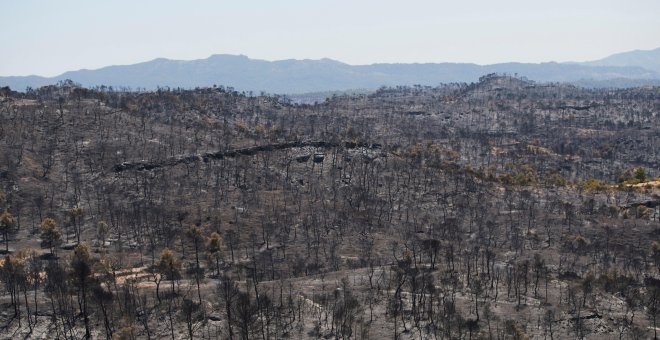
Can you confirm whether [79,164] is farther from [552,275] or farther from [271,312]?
[552,275]

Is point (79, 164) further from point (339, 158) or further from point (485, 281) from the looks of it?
point (485, 281)

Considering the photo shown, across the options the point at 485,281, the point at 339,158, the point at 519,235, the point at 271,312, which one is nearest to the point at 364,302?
the point at 271,312

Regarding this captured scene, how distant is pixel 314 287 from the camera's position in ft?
292

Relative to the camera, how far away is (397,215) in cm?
13888

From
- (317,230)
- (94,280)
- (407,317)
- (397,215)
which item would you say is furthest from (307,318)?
(397,215)

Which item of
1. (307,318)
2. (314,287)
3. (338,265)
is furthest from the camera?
(338,265)

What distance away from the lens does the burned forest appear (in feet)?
243

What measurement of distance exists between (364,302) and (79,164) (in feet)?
345

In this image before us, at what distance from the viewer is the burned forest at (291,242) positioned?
2921 inches

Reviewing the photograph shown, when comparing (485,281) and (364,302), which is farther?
(485,281)

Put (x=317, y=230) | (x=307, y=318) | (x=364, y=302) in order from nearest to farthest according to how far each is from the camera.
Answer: (x=307, y=318)
(x=364, y=302)
(x=317, y=230)

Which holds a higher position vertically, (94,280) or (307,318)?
(94,280)

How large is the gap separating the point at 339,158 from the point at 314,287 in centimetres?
9435

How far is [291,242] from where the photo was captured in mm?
118188
